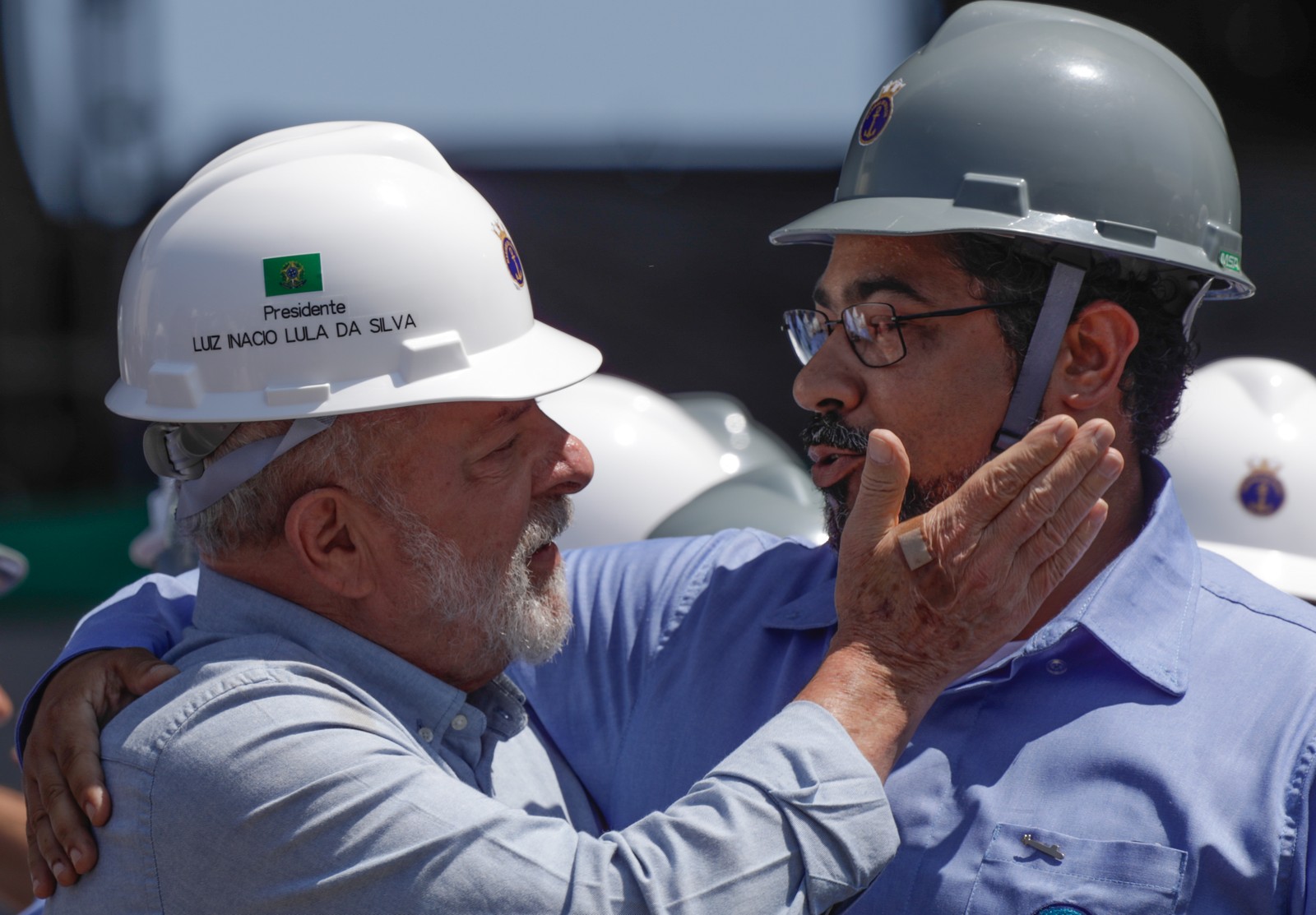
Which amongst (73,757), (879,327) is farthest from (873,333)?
(73,757)

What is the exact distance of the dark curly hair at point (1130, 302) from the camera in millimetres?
2641

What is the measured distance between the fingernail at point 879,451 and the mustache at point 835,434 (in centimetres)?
52

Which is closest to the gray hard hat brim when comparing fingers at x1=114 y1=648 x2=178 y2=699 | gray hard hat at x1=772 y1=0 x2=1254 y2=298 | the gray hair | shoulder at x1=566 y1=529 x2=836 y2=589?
gray hard hat at x1=772 y1=0 x2=1254 y2=298

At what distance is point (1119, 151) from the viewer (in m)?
2.57

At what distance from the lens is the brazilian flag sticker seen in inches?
88.7

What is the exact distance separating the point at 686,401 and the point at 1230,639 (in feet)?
16.0

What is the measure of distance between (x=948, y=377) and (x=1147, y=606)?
1.92 feet

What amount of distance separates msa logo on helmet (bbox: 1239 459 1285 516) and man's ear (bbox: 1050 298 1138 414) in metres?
2.53

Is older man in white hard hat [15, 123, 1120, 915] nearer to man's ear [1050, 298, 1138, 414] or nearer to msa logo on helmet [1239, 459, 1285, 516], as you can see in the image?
man's ear [1050, 298, 1138, 414]

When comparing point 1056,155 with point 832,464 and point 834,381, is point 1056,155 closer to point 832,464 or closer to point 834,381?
point 834,381

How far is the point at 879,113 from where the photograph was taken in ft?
9.11

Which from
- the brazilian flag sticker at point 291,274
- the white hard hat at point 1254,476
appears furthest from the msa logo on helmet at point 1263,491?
the brazilian flag sticker at point 291,274

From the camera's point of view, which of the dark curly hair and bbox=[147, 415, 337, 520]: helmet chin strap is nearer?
bbox=[147, 415, 337, 520]: helmet chin strap

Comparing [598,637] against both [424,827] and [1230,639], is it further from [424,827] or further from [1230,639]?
[1230,639]
